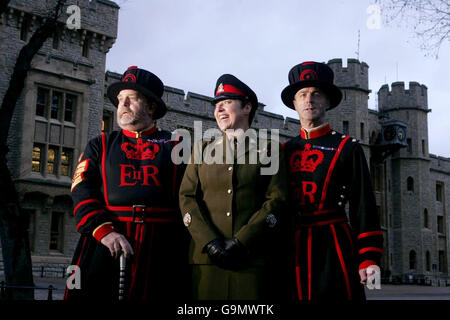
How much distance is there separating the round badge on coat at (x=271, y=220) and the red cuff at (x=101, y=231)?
0.97 meters

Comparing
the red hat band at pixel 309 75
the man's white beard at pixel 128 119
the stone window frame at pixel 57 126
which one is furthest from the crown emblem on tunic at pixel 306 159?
the stone window frame at pixel 57 126

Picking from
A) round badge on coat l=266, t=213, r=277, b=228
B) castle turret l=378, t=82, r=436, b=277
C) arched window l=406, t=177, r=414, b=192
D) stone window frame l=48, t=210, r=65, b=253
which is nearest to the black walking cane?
round badge on coat l=266, t=213, r=277, b=228

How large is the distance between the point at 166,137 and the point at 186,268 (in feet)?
3.13

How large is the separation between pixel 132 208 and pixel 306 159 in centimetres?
119

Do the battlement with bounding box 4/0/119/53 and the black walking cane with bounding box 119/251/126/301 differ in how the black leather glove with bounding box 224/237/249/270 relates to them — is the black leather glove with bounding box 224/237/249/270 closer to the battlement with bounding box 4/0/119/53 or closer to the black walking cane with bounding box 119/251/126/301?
the black walking cane with bounding box 119/251/126/301

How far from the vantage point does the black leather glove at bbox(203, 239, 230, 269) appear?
11.3 ft

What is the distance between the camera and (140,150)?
407cm

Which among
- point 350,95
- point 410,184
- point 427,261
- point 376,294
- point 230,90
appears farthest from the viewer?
point 410,184

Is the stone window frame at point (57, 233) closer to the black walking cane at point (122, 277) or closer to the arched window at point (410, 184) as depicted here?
the black walking cane at point (122, 277)

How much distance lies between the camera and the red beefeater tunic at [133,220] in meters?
3.72

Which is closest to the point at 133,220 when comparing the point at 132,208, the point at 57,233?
the point at 132,208

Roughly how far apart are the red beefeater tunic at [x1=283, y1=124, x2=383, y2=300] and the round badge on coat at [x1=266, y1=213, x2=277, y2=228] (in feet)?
0.82

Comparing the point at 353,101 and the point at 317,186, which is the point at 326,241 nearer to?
the point at 317,186

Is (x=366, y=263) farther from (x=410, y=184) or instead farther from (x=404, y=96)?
(x=404, y=96)
